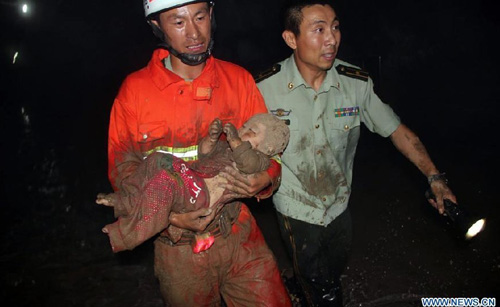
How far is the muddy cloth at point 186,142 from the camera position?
2795 mm

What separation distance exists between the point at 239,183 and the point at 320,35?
1.52m

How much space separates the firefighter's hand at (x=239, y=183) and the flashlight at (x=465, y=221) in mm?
1459

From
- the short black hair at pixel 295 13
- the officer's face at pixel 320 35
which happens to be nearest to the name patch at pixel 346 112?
the officer's face at pixel 320 35

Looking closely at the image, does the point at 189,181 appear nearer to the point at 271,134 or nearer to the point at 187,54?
the point at 271,134

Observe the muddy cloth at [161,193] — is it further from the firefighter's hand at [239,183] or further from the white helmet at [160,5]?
the white helmet at [160,5]

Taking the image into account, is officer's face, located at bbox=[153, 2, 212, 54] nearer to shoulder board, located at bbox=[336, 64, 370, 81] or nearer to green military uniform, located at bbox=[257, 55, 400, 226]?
green military uniform, located at bbox=[257, 55, 400, 226]

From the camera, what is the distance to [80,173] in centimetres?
910

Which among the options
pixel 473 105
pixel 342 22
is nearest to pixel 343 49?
pixel 342 22

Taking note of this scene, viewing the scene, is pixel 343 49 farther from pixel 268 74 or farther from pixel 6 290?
pixel 6 290

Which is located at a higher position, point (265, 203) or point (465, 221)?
point (465, 221)

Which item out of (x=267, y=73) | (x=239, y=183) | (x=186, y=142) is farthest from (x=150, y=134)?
(x=267, y=73)

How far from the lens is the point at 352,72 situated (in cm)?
360

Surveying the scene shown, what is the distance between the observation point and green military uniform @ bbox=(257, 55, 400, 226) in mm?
3516

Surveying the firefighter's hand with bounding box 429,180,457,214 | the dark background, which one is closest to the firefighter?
the firefighter's hand with bounding box 429,180,457,214
